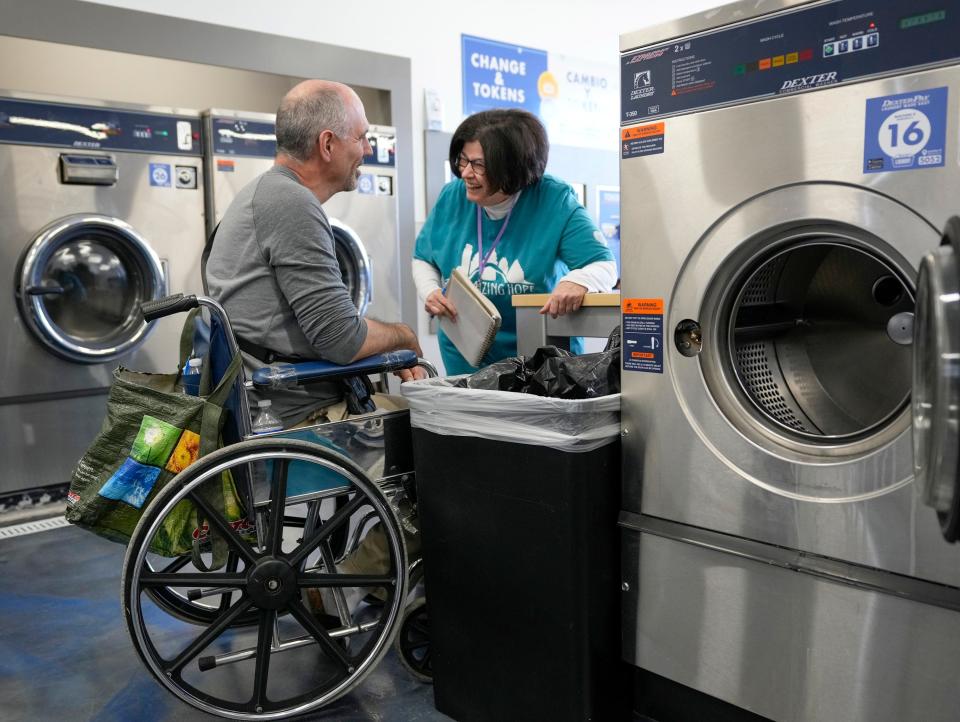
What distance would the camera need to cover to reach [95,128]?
11.3ft

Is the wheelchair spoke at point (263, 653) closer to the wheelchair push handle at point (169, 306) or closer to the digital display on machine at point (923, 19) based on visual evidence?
the wheelchair push handle at point (169, 306)

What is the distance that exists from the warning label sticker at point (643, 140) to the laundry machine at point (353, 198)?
8.07 ft

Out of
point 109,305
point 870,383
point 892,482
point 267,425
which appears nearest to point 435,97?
point 109,305

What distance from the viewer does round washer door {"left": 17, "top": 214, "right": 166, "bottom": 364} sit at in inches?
130

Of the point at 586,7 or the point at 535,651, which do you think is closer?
the point at 535,651

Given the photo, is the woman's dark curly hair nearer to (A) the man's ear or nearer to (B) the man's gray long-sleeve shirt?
(A) the man's ear

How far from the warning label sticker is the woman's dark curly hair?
99 cm

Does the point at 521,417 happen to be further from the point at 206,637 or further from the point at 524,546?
the point at 206,637

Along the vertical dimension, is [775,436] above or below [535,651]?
above

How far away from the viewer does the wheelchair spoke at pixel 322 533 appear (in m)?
1.71

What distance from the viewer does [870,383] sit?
60.9 inches

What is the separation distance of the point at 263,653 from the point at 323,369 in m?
0.60

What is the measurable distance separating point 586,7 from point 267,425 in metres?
4.54

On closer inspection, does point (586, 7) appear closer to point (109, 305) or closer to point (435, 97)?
point (435, 97)
